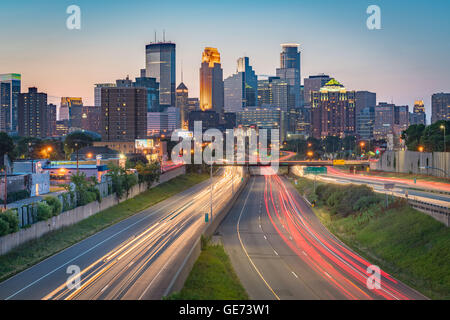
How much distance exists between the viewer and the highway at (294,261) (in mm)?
34094

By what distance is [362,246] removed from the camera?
2003 inches

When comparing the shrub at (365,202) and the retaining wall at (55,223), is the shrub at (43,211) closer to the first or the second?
the retaining wall at (55,223)

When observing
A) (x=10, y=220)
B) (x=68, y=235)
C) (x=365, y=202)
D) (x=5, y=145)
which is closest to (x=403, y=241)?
(x=365, y=202)

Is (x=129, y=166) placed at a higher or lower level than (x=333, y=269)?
higher

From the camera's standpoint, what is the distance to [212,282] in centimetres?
3416

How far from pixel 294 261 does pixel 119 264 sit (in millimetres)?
15659

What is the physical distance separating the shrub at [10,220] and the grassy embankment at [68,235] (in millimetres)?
1788

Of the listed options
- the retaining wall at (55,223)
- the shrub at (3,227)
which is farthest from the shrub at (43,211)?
the shrub at (3,227)

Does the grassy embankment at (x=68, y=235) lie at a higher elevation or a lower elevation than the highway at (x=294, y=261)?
higher

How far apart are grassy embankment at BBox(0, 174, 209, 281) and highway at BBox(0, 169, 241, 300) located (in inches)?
37.2

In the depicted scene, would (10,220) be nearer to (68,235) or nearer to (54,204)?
(54,204)
